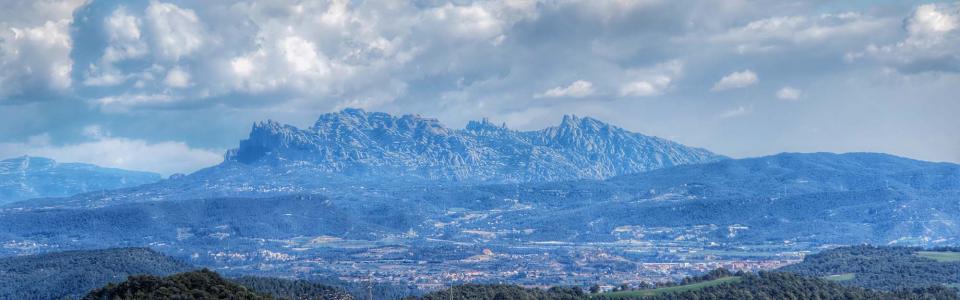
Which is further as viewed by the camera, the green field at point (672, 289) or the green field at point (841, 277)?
the green field at point (841, 277)

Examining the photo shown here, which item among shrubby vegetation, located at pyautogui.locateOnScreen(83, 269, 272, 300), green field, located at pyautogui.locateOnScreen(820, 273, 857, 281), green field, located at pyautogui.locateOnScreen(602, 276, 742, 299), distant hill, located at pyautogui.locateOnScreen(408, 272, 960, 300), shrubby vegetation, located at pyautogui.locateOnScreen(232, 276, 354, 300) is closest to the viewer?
shrubby vegetation, located at pyautogui.locateOnScreen(83, 269, 272, 300)

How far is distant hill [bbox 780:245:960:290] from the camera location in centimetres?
11506

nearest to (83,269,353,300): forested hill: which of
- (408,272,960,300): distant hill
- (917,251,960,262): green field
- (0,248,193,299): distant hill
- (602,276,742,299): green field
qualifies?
(408,272,960,300): distant hill

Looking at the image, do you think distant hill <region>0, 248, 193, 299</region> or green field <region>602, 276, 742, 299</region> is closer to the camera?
green field <region>602, 276, 742, 299</region>

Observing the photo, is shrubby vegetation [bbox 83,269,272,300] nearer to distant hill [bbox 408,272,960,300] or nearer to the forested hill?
the forested hill

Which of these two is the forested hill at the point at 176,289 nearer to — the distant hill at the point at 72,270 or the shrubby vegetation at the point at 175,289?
the shrubby vegetation at the point at 175,289

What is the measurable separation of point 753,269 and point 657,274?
1596 cm

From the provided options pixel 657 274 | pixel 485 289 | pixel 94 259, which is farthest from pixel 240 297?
pixel 657 274

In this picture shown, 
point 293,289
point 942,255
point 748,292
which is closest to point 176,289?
point 293,289

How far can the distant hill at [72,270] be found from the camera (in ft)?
442

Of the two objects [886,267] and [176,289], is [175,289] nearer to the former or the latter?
[176,289]

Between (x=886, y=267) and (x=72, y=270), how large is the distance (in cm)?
10358

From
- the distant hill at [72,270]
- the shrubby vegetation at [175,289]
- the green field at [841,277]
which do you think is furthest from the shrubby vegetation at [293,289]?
the green field at [841,277]

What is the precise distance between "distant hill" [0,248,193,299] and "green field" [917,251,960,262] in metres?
98.9
